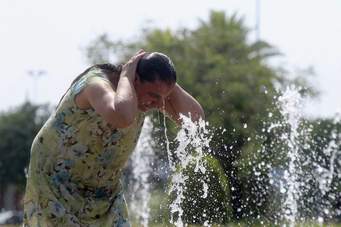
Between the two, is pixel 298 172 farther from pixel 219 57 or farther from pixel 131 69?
pixel 219 57

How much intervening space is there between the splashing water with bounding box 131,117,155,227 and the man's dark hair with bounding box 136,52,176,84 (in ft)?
41.8

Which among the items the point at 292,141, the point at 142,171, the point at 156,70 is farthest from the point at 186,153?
the point at 142,171

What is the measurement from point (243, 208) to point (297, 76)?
108 feet

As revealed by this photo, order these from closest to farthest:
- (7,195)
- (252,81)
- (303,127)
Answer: (303,127)
(252,81)
(7,195)

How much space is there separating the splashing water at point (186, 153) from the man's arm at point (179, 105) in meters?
0.03

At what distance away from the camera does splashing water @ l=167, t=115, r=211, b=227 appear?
4246 mm

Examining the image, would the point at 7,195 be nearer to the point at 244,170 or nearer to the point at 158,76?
the point at 244,170

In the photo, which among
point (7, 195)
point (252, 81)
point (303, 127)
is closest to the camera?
point (303, 127)

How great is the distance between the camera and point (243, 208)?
9.27 meters

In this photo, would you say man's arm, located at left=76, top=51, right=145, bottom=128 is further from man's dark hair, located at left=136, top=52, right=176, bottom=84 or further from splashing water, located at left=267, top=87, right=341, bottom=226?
splashing water, located at left=267, top=87, right=341, bottom=226

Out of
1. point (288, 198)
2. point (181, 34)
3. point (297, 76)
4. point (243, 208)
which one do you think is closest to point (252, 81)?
point (181, 34)

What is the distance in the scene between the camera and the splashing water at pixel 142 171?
1738 centimetres

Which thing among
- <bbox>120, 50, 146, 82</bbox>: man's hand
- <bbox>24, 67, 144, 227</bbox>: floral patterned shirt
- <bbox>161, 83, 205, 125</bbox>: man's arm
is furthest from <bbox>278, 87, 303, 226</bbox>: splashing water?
<bbox>120, 50, 146, 82</bbox>: man's hand

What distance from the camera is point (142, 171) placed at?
19.6m
